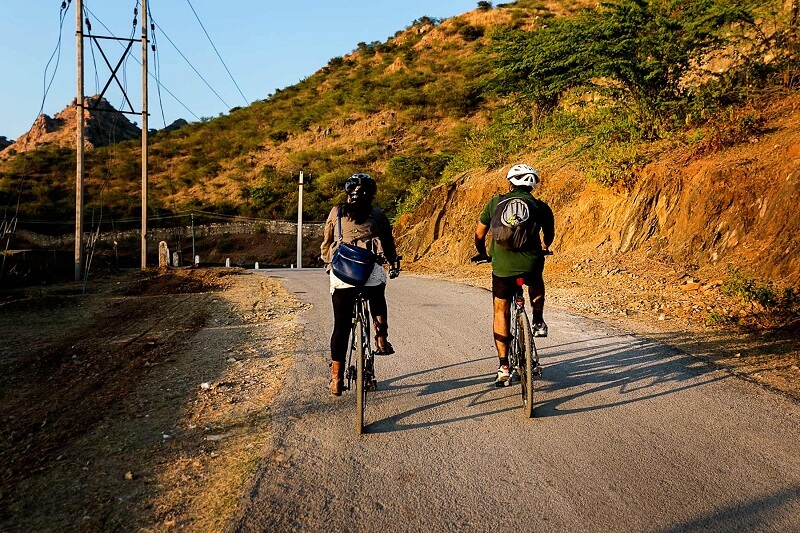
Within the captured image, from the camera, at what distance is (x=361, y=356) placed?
4.46 metres

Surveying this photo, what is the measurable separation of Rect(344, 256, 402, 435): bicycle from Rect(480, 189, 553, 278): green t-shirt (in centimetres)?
94

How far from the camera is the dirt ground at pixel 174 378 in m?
3.66

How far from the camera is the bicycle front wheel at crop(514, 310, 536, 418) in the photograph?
4641mm

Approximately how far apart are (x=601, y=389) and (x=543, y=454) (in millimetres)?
A: 1801

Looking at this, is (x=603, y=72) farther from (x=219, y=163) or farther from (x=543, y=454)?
(x=219, y=163)

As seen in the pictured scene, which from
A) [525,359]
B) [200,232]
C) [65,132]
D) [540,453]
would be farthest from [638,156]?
[65,132]

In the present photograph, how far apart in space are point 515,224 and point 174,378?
14.0ft

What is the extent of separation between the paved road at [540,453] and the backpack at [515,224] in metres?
1.47

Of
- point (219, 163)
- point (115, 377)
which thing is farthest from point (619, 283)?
point (219, 163)

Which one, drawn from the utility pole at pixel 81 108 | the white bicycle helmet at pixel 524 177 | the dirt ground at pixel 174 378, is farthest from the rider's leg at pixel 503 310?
the utility pole at pixel 81 108

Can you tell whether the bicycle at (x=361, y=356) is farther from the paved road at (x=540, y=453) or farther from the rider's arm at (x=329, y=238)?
the rider's arm at (x=329, y=238)

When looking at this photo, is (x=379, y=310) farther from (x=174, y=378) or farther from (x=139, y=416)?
(x=174, y=378)

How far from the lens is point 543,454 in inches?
158

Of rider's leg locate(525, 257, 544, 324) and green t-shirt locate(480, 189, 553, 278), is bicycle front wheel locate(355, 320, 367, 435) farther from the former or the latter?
Answer: rider's leg locate(525, 257, 544, 324)
